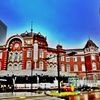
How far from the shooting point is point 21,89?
31297 millimetres

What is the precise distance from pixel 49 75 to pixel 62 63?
1467 centimetres

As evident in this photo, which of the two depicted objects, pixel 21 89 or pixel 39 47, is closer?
pixel 21 89

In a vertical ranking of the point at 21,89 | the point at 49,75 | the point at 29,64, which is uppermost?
the point at 29,64

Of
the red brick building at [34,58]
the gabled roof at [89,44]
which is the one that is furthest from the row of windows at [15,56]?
the gabled roof at [89,44]

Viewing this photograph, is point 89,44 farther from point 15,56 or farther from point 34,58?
point 15,56

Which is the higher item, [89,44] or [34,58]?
[89,44]

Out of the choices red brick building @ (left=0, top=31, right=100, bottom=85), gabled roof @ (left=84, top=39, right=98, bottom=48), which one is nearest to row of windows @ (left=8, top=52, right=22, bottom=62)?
red brick building @ (left=0, top=31, right=100, bottom=85)

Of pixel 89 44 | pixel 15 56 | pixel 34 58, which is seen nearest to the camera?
pixel 34 58

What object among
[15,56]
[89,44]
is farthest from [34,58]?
[89,44]

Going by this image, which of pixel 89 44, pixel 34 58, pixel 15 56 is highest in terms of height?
pixel 89 44

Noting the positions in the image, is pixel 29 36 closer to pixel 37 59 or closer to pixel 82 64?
pixel 37 59

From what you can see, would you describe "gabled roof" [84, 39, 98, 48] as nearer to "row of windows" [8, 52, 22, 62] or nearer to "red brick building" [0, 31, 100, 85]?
"red brick building" [0, 31, 100, 85]

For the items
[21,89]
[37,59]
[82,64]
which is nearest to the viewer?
[21,89]

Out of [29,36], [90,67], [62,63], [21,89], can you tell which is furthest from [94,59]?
[21,89]
